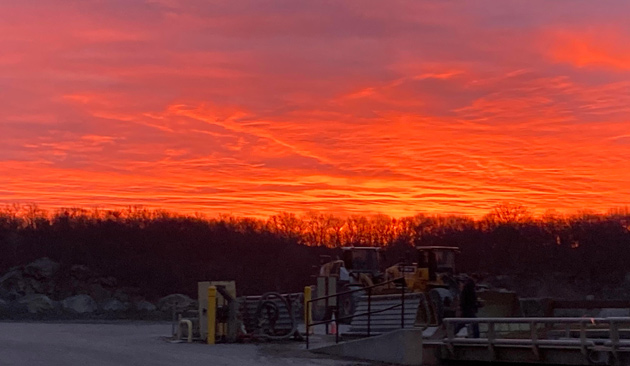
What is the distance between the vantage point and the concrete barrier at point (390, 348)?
20.6m

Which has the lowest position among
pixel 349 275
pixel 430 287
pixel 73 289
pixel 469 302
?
pixel 469 302

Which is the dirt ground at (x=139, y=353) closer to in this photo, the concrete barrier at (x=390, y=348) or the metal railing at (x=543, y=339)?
the concrete barrier at (x=390, y=348)

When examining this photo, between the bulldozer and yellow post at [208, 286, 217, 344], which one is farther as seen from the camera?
yellow post at [208, 286, 217, 344]

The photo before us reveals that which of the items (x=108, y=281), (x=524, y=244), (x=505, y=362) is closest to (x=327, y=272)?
(x=505, y=362)

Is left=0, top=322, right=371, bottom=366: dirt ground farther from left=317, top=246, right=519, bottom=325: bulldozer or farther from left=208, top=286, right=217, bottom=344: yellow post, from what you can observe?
left=317, top=246, right=519, bottom=325: bulldozer

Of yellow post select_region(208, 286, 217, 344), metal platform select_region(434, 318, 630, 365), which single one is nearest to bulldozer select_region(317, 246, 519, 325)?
metal platform select_region(434, 318, 630, 365)

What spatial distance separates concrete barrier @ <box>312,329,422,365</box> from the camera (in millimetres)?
20609

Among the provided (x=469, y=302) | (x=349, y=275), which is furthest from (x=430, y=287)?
(x=349, y=275)

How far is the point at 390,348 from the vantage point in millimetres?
21047

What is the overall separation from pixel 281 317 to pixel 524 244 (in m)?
56.6

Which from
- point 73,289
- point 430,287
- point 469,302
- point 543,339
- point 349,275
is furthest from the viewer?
point 73,289

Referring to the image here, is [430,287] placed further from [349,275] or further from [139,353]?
[139,353]

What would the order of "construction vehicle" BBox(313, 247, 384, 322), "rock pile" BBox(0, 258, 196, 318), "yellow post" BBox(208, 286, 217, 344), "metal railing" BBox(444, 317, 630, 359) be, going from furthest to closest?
1. "rock pile" BBox(0, 258, 196, 318)
2. "construction vehicle" BBox(313, 247, 384, 322)
3. "yellow post" BBox(208, 286, 217, 344)
4. "metal railing" BBox(444, 317, 630, 359)

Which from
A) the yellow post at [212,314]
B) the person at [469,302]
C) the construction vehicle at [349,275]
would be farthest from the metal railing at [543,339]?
the construction vehicle at [349,275]
